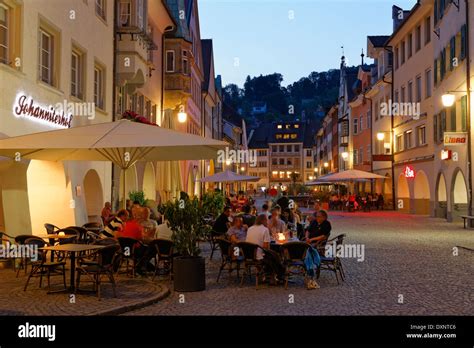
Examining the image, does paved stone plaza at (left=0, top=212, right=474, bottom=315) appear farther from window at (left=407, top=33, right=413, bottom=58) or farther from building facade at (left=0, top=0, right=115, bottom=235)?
window at (left=407, top=33, right=413, bottom=58)

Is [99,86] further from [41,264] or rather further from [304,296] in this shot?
[304,296]

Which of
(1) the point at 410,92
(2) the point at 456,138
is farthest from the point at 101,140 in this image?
(1) the point at 410,92

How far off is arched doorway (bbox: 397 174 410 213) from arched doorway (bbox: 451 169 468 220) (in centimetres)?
1048

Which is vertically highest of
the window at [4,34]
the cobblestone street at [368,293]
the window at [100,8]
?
the window at [100,8]

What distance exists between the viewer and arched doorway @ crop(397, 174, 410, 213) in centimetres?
4128

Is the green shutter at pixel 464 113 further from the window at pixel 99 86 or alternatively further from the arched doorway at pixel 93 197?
the arched doorway at pixel 93 197

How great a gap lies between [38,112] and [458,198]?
22605mm

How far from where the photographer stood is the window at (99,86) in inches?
811

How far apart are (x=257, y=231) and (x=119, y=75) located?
1200cm

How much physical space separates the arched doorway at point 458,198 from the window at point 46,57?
68.3ft

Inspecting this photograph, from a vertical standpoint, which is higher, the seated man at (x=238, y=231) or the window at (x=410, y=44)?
the window at (x=410, y=44)

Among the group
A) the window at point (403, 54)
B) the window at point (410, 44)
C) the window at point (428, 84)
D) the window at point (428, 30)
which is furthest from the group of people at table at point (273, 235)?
the window at point (403, 54)

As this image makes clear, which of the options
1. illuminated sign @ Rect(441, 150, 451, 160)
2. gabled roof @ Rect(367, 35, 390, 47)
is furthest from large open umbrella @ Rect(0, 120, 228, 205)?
gabled roof @ Rect(367, 35, 390, 47)
